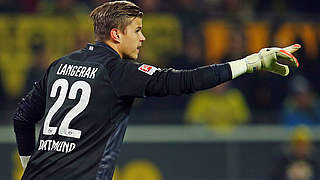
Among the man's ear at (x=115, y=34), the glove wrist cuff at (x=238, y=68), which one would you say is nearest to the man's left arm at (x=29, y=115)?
the man's ear at (x=115, y=34)

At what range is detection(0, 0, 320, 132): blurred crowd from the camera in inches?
399

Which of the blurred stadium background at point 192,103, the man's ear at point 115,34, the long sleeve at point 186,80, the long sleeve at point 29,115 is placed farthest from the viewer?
the blurred stadium background at point 192,103

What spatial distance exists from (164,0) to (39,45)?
1.86 m

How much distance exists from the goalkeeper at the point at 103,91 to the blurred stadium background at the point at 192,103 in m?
5.51

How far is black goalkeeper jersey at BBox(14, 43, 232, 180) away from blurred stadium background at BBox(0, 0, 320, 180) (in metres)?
5.51

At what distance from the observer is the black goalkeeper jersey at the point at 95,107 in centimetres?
434

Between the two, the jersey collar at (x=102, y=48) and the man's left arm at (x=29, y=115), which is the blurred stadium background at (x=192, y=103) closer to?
the man's left arm at (x=29, y=115)

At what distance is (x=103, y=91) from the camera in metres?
4.39

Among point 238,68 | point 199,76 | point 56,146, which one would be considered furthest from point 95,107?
point 238,68

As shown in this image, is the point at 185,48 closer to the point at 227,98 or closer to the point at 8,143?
the point at 227,98

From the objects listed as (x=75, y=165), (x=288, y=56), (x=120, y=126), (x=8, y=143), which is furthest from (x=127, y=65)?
(x=8, y=143)

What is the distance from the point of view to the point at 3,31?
10.1 metres

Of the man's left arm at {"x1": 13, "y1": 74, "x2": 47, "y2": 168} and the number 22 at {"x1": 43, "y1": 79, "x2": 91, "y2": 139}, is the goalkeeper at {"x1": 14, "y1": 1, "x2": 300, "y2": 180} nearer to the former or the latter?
the number 22 at {"x1": 43, "y1": 79, "x2": 91, "y2": 139}

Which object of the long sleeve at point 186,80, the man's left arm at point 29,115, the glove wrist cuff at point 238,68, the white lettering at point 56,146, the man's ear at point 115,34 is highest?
the man's ear at point 115,34
